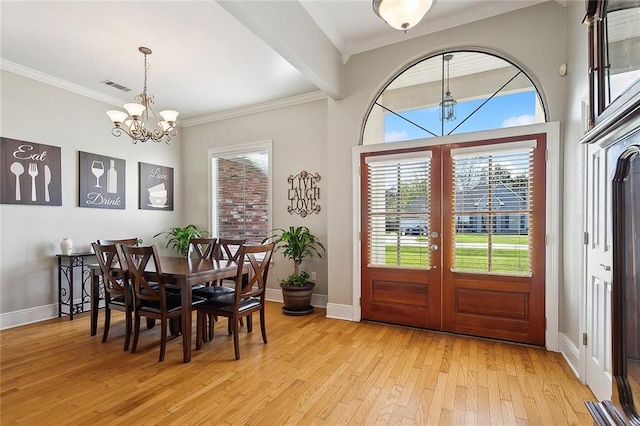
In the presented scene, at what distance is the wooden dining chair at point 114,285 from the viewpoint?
2.98 metres

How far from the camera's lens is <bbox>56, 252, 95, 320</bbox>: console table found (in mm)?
3959

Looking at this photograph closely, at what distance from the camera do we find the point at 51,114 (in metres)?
4.03

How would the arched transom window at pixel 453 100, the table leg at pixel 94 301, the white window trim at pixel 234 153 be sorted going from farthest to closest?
the white window trim at pixel 234 153, the table leg at pixel 94 301, the arched transom window at pixel 453 100

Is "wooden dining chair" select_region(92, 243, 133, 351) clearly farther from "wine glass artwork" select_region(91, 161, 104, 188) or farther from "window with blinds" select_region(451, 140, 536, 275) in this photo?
"window with blinds" select_region(451, 140, 536, 275)

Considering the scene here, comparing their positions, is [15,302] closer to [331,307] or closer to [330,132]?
[331,307]

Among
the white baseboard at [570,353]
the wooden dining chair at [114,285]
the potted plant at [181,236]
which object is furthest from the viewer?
the potted plant at [181,236]

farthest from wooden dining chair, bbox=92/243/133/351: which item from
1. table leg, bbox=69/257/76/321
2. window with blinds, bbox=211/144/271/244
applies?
window with blinds, bbox=211/144/271/244

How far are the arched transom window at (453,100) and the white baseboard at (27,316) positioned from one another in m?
4.49

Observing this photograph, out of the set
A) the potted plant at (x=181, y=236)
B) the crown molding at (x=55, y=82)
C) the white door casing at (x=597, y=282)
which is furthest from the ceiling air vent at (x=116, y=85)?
the white door casing at (x=597, y=282)

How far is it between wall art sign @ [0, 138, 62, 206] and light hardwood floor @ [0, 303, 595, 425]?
5.17 feet

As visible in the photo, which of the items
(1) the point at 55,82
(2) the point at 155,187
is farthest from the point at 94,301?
(1) the point at 55,82

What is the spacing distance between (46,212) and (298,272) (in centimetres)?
328

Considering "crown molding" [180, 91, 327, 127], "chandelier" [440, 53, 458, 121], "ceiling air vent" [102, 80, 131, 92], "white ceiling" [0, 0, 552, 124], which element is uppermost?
"white ceiling" [0, 0, 552, 124]

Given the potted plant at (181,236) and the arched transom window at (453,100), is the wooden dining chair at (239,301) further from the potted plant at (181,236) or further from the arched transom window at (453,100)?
the potted plant at (181,236)
